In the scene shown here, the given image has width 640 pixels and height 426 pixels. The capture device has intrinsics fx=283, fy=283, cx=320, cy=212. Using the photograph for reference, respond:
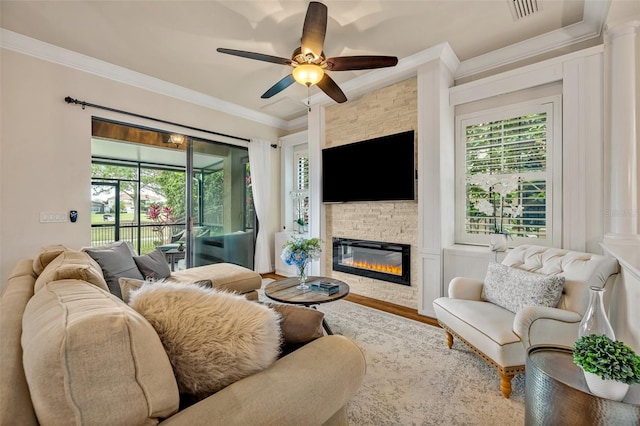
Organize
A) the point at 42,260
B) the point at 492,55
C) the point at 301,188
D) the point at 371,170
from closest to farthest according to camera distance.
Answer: the point at 42,260 < the point at 492,55 < the point at 371,170 < the point at 301,188

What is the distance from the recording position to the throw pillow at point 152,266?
92.9 inches

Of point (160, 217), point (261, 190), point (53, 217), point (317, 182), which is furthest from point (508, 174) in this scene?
point (160, 217)

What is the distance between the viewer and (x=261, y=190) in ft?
16.0

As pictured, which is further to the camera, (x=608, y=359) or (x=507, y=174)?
(x=507, y=174)

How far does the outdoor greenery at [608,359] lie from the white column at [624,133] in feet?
5.65

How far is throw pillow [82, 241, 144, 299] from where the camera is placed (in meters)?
2.03

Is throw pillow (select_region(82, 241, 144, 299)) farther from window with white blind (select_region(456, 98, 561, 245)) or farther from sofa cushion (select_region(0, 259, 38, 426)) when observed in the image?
window with white blind (select_region(456, 98, 561, 245))

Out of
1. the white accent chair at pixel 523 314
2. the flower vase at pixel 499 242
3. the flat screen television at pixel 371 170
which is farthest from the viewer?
the flat screen television at pixel 371 170

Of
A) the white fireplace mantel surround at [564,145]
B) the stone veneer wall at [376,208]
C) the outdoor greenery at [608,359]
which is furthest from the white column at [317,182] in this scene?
the outdoor greenery at [608,359]

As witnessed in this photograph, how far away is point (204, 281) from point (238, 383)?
1940 mm

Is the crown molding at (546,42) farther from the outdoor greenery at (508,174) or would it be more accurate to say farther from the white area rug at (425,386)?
the white area rug at (425,386)

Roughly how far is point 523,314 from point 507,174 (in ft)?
5.86

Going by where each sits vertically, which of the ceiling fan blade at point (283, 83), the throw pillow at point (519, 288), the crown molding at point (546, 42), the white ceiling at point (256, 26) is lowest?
the throw pillow at point (519, 288)

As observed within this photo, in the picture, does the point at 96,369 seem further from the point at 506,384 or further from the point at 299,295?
the point at 506,384
